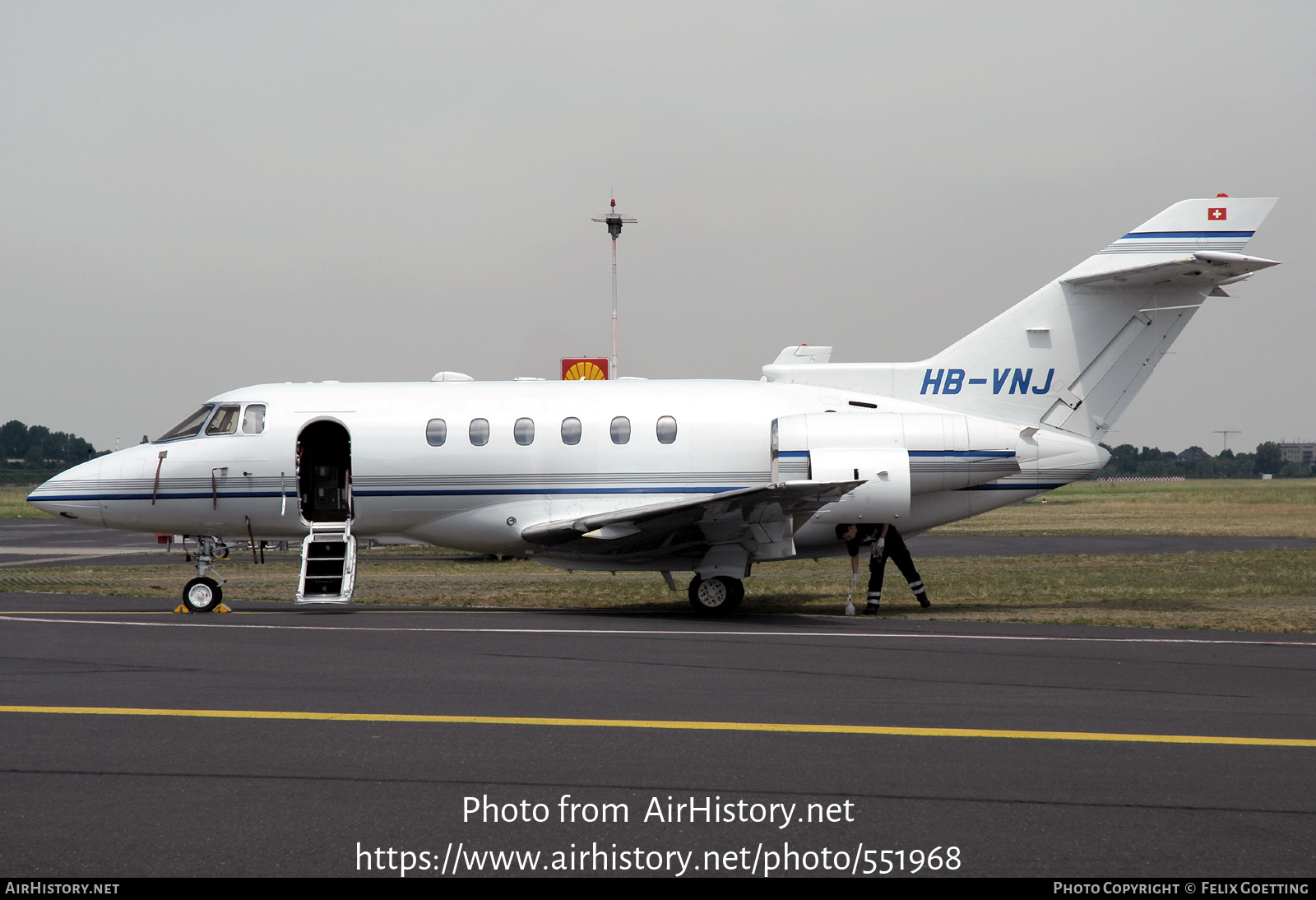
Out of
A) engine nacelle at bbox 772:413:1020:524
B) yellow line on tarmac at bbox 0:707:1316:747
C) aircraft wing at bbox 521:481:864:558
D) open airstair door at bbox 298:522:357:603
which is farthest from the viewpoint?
engine nacelle at bbox 772:413:1020:524

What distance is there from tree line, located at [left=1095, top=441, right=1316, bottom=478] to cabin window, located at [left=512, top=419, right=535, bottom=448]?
152 meters

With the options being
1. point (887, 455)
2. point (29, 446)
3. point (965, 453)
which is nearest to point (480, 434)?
point (887, 455)

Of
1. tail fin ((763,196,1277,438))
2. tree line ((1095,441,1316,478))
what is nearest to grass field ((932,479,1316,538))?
tail fin ((763,196,1277,438))

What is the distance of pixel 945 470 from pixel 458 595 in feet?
26.8

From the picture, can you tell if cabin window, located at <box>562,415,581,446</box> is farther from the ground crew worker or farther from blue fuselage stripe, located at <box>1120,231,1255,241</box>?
blue fuselage stripe, located at <box>1120,231,1255,241</box>

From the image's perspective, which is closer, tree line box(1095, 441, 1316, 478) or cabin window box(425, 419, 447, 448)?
cabin window box(425, 419, 447, 448)

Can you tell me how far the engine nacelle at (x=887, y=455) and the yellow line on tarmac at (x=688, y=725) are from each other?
819 cm

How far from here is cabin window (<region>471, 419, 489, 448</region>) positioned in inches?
679

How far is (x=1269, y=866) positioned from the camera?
5.05 m

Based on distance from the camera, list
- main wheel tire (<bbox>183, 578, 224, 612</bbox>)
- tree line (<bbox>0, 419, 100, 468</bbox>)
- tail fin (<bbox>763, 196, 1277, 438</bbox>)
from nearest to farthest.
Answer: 1. main wheel tire (<bbox>183, 578, 224, 612</bbox>)
2. tail fin (<bbox>763, 196, 1277, 438</bbox>)
3. tree line (<bbox>0, 419, 100, 468</bbox>)

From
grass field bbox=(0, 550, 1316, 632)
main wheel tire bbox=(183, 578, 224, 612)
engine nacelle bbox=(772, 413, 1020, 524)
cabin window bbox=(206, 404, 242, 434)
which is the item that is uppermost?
cabin window bbox=(206, 404, 242, 434)
